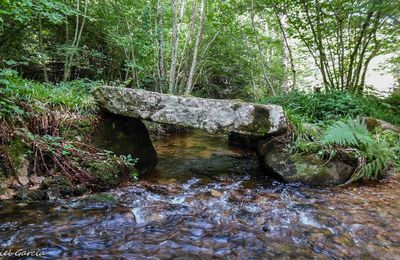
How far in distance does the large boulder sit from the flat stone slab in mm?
547

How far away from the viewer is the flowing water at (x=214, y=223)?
1.86 m

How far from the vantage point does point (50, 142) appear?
295 centimetres

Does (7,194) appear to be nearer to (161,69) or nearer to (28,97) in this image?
(28,97)

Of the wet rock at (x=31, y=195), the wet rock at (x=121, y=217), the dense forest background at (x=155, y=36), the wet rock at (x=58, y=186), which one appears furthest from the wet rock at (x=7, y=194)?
the dense forest background at (x=155, y=36)

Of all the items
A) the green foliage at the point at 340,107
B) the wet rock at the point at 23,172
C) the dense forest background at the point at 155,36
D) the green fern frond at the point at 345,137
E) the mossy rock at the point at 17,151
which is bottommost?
the wet rock at the point at 23,172

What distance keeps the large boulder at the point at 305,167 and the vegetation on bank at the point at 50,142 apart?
6.60 ft

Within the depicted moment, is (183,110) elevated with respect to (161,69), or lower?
lower

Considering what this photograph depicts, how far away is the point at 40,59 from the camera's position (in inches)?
235

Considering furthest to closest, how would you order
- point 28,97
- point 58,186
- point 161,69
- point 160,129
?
point 161,69
point 160,129
point 28,97
point 58,186

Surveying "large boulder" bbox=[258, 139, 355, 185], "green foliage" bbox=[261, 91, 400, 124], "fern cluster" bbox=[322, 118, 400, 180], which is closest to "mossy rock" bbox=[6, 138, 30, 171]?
"large boulder" bbox=[258, 139, 355, 185]

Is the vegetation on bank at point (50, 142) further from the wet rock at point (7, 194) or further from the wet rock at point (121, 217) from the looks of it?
the wet rock at point (121, 217)

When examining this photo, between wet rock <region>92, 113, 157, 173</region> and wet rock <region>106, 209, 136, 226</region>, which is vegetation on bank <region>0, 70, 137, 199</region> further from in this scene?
wet rock <region>106, 209, 136, 226</region>

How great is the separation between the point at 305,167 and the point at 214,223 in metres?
1.92

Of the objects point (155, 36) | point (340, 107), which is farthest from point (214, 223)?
point (155, 36)
